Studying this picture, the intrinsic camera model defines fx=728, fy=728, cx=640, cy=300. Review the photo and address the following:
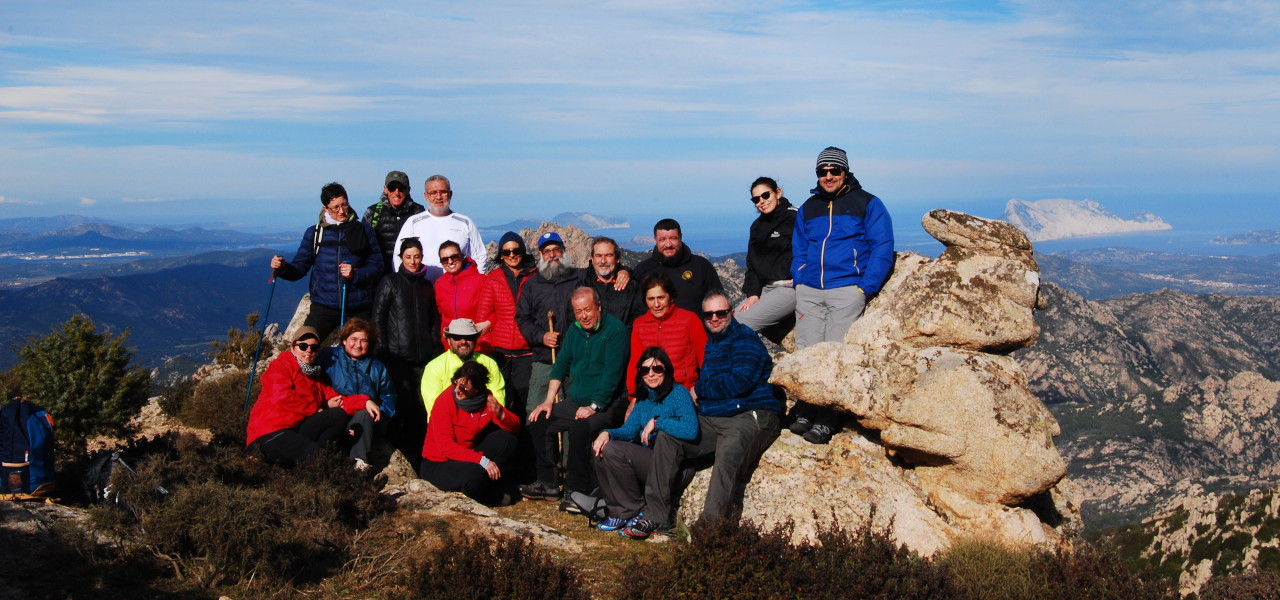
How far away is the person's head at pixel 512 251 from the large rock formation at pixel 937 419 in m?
3.88

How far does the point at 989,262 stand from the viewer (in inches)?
346

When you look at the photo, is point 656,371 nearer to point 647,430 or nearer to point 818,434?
point 647,430

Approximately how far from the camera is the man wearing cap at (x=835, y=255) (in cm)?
870

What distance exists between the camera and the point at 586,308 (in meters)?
8.35

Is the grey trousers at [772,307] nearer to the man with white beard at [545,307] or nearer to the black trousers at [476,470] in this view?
the man with white beard at [545,307]

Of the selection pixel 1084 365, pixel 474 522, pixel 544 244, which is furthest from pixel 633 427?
pixel 1084 365

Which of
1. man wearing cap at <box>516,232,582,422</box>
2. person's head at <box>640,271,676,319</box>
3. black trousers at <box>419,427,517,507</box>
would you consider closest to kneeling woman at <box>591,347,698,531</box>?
person's head at <box>640,271,676,319</box>

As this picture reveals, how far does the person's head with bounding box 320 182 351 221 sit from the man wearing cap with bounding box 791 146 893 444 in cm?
619

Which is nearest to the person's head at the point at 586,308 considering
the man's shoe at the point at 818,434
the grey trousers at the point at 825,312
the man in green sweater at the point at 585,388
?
the man in green sweater at the point at 585,388

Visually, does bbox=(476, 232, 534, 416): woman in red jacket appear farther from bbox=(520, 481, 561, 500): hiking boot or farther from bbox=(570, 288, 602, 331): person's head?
bbox=(570, 288, 602, 331): person's head


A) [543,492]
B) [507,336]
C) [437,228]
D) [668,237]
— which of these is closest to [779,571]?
[543,492]

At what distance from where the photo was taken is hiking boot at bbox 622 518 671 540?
757cm

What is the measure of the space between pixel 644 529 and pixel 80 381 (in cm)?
945

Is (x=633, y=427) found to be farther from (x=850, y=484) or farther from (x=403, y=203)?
(x=403, y=203)
